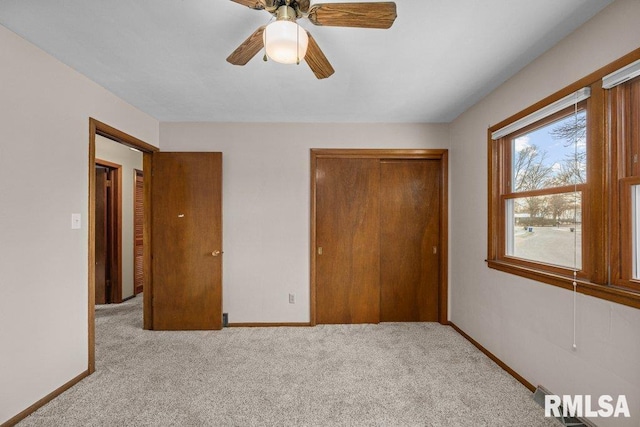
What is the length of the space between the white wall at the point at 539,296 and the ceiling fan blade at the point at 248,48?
1866mm

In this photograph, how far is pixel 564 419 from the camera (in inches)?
69.9

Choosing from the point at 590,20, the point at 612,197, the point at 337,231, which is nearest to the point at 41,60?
the point at 337,231

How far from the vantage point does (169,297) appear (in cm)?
328

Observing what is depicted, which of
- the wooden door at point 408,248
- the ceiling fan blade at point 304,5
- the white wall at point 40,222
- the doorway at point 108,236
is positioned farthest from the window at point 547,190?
the doorway at point 108,236

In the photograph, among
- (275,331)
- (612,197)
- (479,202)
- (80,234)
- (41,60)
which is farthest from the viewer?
(275,331)

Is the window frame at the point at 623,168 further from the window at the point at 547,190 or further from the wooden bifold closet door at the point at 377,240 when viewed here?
the wooden bifold closet door at the point at 377,240

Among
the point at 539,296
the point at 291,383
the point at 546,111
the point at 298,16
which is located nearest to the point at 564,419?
the point at 539,296

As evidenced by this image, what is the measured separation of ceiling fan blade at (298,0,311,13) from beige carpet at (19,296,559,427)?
231 cm

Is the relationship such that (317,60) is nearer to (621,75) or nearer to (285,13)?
(285,13)

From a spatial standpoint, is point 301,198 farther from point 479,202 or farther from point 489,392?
point 489,392

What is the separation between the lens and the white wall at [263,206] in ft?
11.2

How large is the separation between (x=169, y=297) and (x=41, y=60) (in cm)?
239

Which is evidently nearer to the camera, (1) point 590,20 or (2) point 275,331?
(1) point 590,20

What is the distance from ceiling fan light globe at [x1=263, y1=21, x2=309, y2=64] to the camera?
1.27 meters
